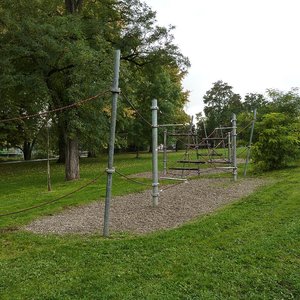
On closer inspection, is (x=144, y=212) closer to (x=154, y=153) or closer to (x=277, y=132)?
(x=154, y=153)

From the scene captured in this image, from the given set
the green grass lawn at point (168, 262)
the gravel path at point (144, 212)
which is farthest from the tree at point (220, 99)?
Answer: the green grass lawn at point (168, 262)

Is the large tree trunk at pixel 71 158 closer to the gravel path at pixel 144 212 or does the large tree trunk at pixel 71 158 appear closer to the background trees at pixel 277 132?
the gravel path at pixel 144 212

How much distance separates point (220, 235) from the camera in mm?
5047

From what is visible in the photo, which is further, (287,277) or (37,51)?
(37,51)

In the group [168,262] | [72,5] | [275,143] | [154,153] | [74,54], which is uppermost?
[72,5]

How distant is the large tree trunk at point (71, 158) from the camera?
13.8 metres

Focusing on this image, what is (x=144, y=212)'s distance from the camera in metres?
6.93

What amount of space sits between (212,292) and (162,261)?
35.3 inches

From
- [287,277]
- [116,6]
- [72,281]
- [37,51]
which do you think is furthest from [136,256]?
[116,6]

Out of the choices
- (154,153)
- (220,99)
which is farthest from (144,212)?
(220,99)

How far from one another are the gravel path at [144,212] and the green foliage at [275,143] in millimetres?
3759

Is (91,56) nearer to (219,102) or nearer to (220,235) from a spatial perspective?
(220,235)

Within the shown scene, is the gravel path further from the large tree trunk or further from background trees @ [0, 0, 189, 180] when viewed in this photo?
the large tree trunk

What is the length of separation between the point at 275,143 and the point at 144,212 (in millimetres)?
7954
